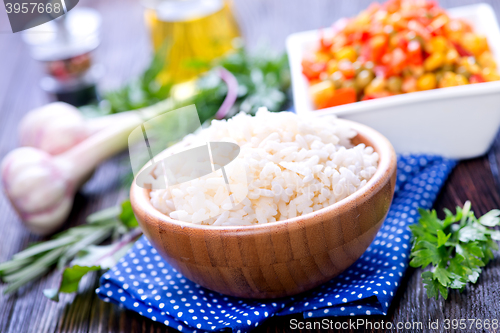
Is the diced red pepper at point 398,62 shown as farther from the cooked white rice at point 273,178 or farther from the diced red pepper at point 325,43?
the cooked white rice at point 273,178

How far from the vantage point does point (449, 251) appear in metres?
0.90

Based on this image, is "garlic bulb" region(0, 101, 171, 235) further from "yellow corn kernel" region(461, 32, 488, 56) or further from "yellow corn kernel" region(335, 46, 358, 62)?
"yellow corn kernel" region(461, 32, 488, 56)

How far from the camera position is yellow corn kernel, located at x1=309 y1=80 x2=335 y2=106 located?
126cm

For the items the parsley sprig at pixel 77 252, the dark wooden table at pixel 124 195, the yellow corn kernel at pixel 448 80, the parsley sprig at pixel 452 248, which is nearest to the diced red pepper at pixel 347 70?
the yellow corn kernel at pixel 448 80

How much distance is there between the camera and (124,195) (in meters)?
1.36

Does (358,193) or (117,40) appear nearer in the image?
(358,193)

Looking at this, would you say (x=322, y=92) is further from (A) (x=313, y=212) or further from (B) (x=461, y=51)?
(A) (x=313, y=212)

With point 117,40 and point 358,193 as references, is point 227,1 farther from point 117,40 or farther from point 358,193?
point 358,193

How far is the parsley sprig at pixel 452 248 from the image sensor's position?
32.9 inches

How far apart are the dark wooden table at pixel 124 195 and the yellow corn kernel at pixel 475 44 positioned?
0.25 meters

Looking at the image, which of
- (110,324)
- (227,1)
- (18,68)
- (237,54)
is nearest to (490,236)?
(110,324)

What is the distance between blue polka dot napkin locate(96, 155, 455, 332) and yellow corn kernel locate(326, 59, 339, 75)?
414mm

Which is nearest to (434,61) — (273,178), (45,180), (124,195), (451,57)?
(451,57)

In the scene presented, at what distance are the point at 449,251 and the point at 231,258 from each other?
0.42 meters
